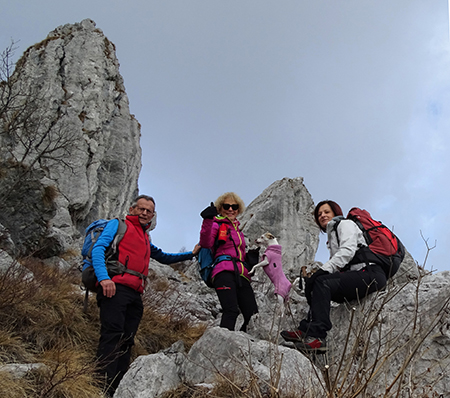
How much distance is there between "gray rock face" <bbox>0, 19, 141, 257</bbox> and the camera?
2012cm

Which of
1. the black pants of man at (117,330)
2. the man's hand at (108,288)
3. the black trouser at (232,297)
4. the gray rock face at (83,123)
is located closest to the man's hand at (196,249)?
the black trouser at (232,297)

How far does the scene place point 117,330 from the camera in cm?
384

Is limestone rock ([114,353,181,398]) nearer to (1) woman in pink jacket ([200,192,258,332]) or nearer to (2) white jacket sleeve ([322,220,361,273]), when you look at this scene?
(1) woman in pink jacket ([200,192,258,332])

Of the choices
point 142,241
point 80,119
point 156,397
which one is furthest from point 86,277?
point 80,119

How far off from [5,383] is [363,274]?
392cm

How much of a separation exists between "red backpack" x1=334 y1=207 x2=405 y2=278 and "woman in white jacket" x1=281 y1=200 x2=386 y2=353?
0.25ft

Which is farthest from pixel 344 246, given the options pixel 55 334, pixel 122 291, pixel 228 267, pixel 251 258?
pixel 55 334

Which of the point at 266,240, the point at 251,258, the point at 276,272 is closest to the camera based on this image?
the point at 251,258

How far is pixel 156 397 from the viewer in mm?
3107

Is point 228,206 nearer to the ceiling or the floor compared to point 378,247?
nearer to the ceiling

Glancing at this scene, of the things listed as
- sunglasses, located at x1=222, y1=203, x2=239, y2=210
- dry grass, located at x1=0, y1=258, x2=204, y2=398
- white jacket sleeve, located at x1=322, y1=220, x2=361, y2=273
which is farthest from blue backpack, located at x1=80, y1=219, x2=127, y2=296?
white jacket sleeve, located at x1=322, y1=220, x2=361, y2=273

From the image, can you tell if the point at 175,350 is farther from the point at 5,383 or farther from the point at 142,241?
the point at 5,383

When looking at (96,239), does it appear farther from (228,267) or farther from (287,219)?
(287,219)

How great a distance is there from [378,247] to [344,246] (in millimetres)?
505
